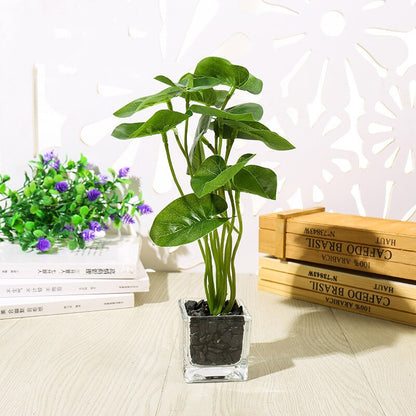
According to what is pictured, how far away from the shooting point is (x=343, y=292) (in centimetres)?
99

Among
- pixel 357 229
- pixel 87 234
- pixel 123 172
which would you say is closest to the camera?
pixel 357 229

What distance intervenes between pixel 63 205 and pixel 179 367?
1.70ft

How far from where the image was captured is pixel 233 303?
744 millimetres

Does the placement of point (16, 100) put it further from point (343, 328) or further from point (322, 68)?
point (343, 328)

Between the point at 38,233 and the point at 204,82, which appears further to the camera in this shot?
the point at 38,233

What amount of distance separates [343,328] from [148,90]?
26.6 inches

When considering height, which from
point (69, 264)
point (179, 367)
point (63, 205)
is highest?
point (63, 205)

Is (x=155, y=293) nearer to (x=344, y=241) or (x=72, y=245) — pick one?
(x=72, y=245)

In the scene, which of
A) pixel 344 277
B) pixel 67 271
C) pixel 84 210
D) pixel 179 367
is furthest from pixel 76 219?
pixel 344 277

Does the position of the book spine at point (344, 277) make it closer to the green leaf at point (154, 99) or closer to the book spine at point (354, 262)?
the book spine at point (354, 262)

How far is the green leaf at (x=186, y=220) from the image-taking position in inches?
25.6

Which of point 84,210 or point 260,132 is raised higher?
point 260,132

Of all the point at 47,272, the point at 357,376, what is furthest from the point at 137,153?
the point at 357,376

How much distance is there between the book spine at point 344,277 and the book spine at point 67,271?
0.30m
